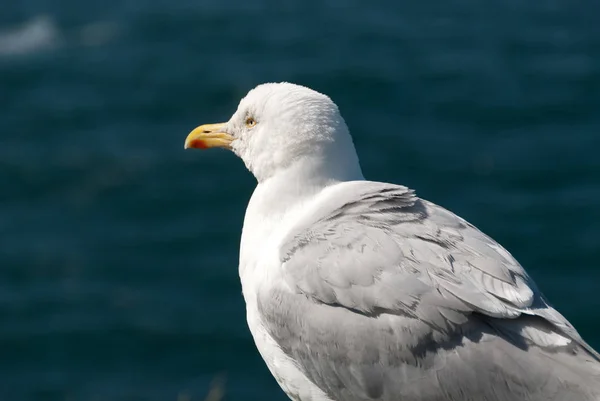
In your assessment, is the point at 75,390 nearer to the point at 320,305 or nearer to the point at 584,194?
the point at 584,194

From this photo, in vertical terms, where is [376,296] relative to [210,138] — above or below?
below

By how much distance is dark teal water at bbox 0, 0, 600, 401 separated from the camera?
1517 cm

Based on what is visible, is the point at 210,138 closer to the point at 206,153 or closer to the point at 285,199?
the point at 285,199

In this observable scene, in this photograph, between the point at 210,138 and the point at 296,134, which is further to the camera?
the point at 210,138

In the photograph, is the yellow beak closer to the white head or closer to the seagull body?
the white head

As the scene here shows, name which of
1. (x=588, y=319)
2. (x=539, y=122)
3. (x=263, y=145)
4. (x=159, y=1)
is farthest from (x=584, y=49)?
(x=263, y=145)

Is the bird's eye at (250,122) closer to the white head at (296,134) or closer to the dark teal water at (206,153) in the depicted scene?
the white head at (296,134)

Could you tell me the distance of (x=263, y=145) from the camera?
6203 millimetres

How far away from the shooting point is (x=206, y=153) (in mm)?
16750

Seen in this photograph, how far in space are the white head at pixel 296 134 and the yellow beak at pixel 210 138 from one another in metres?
0.29

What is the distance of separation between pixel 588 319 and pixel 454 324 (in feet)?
32.8

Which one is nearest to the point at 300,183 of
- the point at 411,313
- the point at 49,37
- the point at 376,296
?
the point at 376,296

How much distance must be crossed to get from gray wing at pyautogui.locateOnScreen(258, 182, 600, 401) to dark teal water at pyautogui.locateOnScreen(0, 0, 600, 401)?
29.4 ft

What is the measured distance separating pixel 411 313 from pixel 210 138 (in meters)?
2.02
